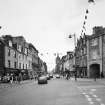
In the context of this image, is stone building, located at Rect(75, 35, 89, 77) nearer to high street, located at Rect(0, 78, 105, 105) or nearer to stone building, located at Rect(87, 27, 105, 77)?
stone building, located at Rect(87, 27, 105, 77)

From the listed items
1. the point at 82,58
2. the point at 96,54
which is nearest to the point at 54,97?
the point at 96,54

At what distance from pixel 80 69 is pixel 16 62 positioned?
957 inches

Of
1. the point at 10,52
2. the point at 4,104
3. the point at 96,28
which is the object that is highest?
the point at 96,28

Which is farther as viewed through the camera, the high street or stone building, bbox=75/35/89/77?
stone building, bbox=75/35/89/77

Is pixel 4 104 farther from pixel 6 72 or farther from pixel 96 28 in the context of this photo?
pixel 96 28

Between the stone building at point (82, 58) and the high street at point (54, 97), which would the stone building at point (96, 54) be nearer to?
the stone building at point (82, 58)

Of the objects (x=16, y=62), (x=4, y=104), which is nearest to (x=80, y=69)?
(x=16, y=62)

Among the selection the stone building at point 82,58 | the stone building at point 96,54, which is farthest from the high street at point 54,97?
the stone building at point 82,58

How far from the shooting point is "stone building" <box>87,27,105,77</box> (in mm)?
61081

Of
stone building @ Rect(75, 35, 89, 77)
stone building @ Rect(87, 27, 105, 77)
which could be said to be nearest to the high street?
stone building @ Rect(87, 27, 105, 77)

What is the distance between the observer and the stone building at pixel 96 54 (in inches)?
2405

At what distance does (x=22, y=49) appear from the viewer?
73.9 m

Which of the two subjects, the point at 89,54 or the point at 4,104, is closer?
the point at 4,104

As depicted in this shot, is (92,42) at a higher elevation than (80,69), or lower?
higher
